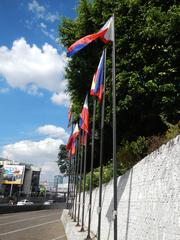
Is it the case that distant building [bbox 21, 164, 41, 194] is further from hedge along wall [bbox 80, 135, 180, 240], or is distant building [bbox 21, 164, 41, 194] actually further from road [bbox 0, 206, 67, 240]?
hedge along wall [bbox 80, 135, 180, 240]

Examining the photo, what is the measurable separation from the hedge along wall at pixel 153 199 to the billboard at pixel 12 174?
297 feet

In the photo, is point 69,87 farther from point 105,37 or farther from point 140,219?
point 140,219

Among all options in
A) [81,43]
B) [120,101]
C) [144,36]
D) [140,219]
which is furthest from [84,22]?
[140,219]

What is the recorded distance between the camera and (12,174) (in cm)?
9756

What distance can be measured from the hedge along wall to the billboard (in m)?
90.6

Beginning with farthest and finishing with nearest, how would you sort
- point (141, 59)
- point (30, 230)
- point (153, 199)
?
point (30, 230), point (141, 59), point (153, 199)

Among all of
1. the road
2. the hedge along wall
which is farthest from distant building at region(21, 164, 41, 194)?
the hedge along wall

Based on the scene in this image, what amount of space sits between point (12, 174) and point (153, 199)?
95.1 m

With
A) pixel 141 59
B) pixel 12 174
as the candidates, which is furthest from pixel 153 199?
pixel 12 174

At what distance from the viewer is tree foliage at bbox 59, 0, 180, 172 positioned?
14.8 meters

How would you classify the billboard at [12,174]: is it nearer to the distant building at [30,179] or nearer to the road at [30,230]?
the distant building at [30,179]

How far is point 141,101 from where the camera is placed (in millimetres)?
15719

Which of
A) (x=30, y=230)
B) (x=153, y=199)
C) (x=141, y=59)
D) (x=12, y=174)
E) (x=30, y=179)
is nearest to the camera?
(x=153, y=199)

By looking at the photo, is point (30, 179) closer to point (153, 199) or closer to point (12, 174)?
point (12, 174)
